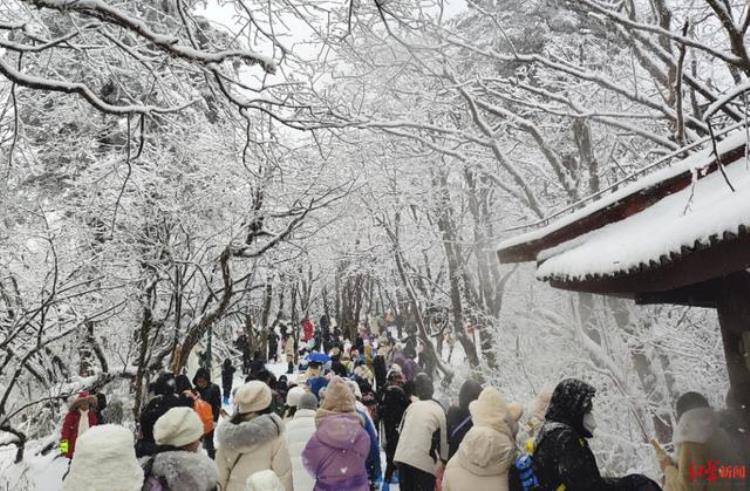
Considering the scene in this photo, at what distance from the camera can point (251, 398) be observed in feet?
13.8

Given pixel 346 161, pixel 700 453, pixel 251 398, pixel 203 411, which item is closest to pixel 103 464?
pixel 251 398

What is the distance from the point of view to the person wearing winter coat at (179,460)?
9.84 feet

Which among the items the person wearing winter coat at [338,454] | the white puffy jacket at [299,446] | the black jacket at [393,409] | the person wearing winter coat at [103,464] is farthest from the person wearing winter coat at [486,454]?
the black jacket at [393,409]

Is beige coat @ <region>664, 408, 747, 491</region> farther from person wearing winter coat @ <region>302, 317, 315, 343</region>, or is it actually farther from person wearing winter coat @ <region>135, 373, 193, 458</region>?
person wearing winter coat @ <region>302, 317, 315, 343</region>

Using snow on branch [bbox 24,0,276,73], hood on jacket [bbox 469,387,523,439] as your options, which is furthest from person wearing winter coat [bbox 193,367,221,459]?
snow on branch [bbox 24,0,276,73]

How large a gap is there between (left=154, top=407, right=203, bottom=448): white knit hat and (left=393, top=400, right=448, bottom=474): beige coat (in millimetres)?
2550

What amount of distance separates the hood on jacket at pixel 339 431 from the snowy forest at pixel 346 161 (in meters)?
2.14

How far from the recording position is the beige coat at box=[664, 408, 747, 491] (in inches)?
121

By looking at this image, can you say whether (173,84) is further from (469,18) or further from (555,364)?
(469,18)

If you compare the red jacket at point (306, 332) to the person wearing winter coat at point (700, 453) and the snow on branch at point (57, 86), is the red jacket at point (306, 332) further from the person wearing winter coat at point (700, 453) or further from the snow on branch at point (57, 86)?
the person wearing winter coat at point (700, 453)

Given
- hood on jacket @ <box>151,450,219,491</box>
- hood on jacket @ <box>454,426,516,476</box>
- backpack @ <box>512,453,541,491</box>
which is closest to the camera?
hood on jacket @ <box>151,450,219,491</box>

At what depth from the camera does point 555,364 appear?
832cm

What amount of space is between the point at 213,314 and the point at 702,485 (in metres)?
7.95

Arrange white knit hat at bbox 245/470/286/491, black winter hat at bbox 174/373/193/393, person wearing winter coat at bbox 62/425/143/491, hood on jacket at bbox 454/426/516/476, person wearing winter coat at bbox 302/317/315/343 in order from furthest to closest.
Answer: person wearing winter coat at bbox 302/317/315/343, black winter hat at bbox 174/373/193/393, hood on jacket at bbox 454/426/516/476, white knit hat at bbox 245/470/286/491, person wearing winter coat at bbox 62/425/143/491
